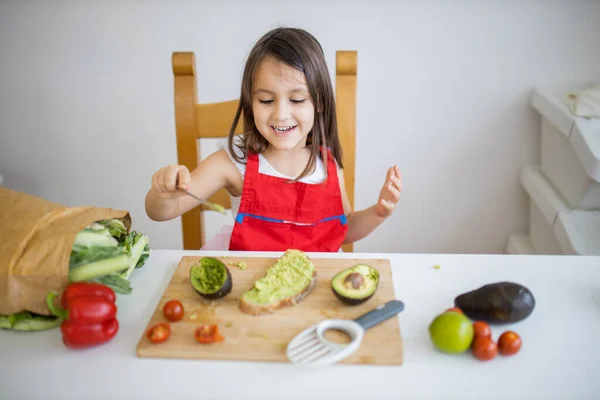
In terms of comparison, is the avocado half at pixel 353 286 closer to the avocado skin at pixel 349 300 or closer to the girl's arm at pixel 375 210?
the avocado skin at pixel 349 300

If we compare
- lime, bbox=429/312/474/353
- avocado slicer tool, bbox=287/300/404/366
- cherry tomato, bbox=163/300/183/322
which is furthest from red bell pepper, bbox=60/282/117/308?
lime, bbox=429/312/474/353

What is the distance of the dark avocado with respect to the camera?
992mm

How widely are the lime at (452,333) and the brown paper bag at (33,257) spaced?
686 millimetres

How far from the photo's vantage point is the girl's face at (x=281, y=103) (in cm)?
134

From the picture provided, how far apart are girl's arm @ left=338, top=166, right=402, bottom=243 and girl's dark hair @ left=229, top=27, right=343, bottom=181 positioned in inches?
5.6

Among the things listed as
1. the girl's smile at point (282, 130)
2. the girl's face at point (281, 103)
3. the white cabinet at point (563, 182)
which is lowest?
the white cabinet at point (563, 182)

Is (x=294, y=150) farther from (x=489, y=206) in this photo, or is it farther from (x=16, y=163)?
(x=16, y=163)

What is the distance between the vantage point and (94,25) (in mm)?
2236

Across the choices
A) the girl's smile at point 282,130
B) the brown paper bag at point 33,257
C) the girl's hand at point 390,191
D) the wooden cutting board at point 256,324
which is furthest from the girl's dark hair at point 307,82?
the brown paper bag at point 33,257

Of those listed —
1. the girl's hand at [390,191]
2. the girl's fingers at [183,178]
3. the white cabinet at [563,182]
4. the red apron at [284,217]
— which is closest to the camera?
the girl's fingers at [183,178]

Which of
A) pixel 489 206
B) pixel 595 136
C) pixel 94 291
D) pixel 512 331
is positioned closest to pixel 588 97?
pixel 595 136

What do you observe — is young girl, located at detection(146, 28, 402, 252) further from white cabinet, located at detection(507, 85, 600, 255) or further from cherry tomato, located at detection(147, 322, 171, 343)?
white cabinet, located at detection(507, 85, 600, 255)

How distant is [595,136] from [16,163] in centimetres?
245

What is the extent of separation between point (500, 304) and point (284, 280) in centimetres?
42
